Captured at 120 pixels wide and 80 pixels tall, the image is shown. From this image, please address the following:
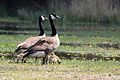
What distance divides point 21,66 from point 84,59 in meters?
3.66

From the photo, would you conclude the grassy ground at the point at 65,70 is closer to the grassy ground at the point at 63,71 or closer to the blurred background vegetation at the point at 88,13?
the grassy ground at the point at 63,71

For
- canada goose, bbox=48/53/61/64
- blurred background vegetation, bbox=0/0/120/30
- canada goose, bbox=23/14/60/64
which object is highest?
canada goose, bbox=23/14/60/64

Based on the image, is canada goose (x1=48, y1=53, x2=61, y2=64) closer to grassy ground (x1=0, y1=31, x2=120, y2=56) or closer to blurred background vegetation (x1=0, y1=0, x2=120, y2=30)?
grassy ground (x1=0, y1=31, x2=120, y2=56)

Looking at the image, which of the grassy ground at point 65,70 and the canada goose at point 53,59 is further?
the canada goose at point 53,59

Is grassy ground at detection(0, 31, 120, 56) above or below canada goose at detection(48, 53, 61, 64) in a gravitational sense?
below

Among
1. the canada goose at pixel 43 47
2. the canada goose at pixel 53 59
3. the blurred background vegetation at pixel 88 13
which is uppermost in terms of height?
the canada goose at pixel 43 47

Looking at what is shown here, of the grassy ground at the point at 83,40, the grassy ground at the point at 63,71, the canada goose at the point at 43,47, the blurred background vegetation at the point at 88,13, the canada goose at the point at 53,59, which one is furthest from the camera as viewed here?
the blurred background vegetation at the point at 88,13

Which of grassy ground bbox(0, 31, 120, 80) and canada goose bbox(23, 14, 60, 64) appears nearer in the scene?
grassy ground bbox(0, 31, 120, 80)

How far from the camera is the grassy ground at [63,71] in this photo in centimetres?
1346

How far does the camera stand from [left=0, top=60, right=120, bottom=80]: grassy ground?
44.2ft

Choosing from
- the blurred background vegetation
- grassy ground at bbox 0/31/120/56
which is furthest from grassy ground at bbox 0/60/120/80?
the blurred background vegetation

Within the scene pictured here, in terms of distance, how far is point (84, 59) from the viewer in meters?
18.6

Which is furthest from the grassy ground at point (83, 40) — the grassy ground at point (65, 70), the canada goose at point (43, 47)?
the canada goose at point (43, 47)

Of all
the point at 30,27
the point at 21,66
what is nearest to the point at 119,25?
the point at 30,27
